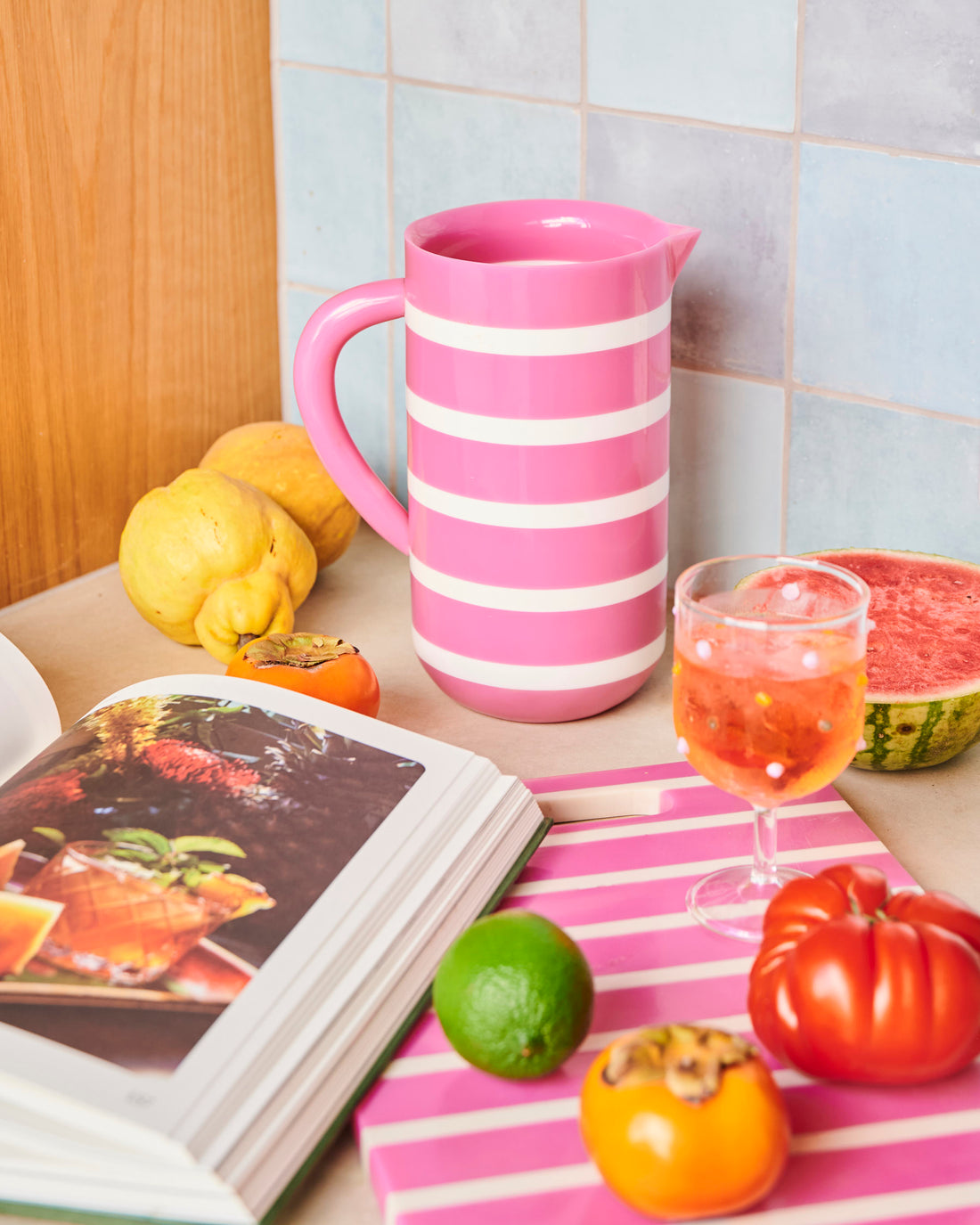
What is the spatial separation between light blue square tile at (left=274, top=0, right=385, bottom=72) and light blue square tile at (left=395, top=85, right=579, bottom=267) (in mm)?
40

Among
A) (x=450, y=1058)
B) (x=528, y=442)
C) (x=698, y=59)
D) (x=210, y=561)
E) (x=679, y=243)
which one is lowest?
(x=450, y=1058)

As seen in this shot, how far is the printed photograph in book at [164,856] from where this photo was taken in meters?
0.52

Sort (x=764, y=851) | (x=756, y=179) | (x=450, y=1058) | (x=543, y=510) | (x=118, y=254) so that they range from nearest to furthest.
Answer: (x=450, y=1058) < (x=764, y=851) < (x=543, y=510) < (x=756, y=179) < (x=118, y=254)

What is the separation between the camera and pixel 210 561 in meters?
0.87

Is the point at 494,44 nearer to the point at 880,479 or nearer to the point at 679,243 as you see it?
the point at 679,243

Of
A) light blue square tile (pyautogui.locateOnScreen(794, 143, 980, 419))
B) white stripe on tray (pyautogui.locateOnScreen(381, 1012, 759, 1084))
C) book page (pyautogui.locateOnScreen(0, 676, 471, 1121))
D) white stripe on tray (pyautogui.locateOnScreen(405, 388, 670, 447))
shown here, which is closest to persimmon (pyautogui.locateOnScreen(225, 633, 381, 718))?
book page (pyautogui.locateOnScreen(0, 676, 471, 1121))

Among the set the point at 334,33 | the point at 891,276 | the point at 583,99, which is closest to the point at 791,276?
the point at 891,276

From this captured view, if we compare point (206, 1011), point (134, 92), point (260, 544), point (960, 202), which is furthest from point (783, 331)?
point (206, 1011)

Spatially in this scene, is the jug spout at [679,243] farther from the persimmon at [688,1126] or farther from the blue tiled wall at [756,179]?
the persimmon at [688,1126]

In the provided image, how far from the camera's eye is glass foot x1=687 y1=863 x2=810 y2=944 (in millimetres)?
632

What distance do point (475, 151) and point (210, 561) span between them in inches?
14.5

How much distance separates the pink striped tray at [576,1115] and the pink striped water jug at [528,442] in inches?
6.4

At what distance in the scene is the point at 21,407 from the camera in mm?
933

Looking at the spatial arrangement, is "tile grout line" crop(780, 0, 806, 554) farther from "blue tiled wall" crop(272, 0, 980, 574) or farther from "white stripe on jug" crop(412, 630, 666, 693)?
"white stripe on jug" crop(412, 630, 666, 693)
